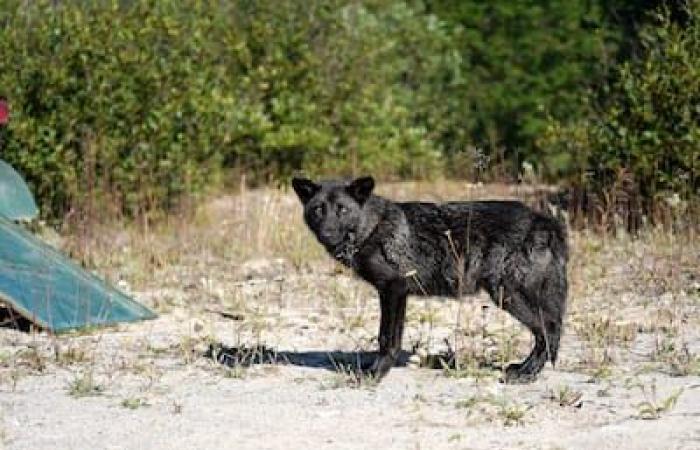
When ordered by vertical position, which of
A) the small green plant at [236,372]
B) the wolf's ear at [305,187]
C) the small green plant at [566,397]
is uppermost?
the wolf's ear at [305,187]

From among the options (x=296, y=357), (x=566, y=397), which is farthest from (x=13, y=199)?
(x=566, y=397)

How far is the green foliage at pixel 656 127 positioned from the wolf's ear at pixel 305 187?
5.12m

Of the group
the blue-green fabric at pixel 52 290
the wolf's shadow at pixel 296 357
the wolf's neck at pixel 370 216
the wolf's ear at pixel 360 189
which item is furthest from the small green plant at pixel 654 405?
the blue-green fabric at pixel 52 290

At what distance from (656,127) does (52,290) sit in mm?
6280

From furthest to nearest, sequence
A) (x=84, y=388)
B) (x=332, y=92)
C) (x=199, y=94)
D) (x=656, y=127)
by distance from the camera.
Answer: (x=332, y=92)
(x=199, y=94)
(x=656, y=127)
(x=84, y=388)

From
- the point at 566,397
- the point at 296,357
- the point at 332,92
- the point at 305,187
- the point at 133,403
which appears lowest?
the point at 133,403

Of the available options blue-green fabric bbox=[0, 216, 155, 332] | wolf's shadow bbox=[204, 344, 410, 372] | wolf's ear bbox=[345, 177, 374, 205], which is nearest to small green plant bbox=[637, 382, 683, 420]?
wolf's shadow bbox=[204, 344, 410, 372]

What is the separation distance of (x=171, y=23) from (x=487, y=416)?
795cm

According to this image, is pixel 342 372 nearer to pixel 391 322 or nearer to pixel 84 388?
pixel 391 322

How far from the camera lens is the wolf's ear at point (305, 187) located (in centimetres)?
828

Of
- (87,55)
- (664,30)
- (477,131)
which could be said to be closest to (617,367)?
(664,30)

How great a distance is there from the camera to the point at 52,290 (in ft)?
31.9

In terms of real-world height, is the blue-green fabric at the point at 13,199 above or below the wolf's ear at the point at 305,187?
below

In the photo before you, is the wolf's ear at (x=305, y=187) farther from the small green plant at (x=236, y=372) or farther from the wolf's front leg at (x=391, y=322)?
the small green plant at (x=236, y=372)
